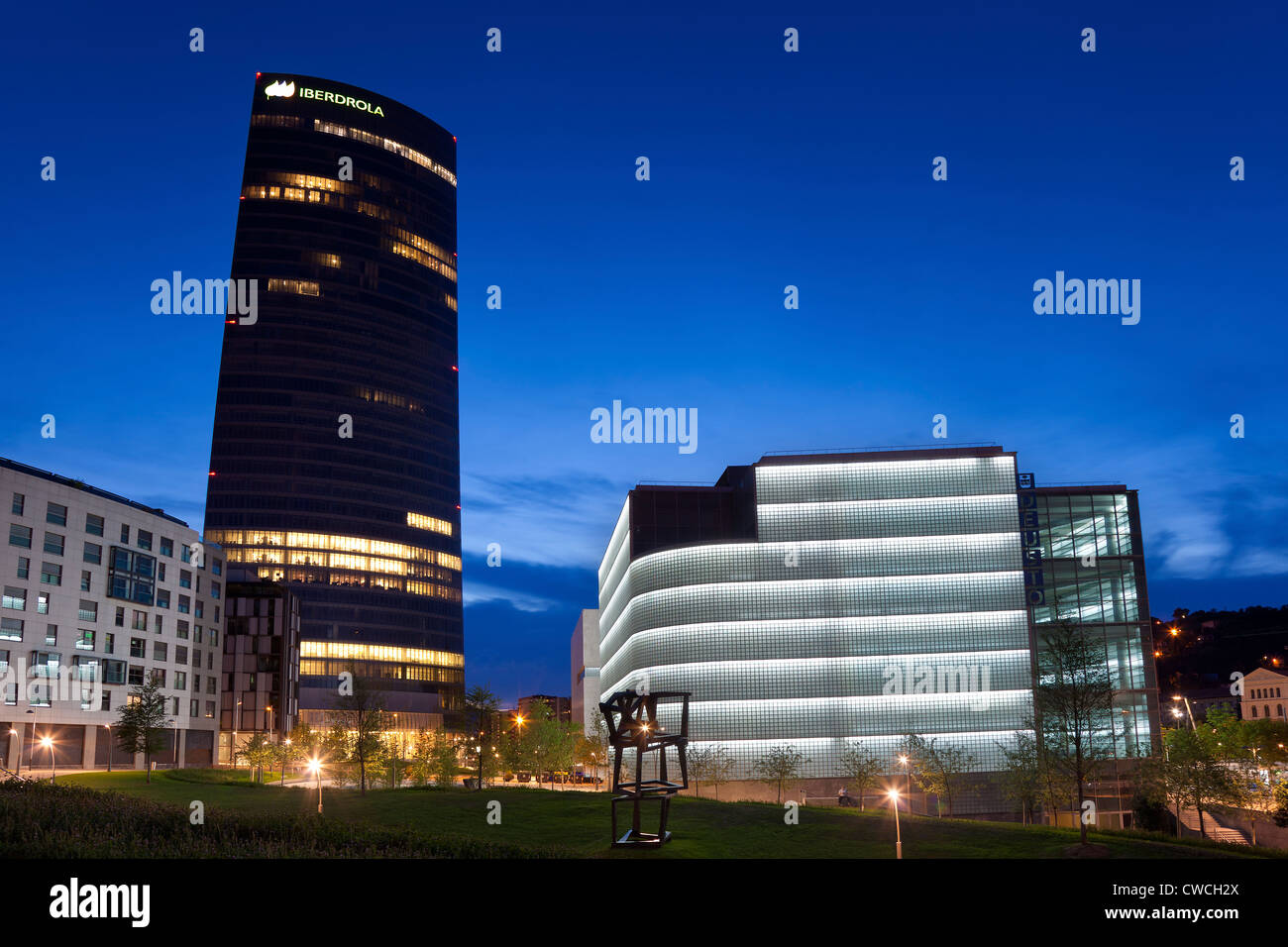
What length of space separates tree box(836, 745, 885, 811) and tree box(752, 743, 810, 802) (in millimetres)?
3797

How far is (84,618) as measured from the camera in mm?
112062

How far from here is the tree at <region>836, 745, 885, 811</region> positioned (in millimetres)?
93750

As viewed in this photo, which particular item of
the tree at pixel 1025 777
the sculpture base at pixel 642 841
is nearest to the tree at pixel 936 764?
the tree at pixel 1025 777

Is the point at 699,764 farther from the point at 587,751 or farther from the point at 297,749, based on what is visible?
the point at 297,749

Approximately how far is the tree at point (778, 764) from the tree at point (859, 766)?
12.5 feet

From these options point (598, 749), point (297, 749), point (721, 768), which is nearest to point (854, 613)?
point (721, 768)

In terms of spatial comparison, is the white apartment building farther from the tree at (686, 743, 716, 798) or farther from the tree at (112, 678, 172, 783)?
the tree at (686, 743, 716, 798)

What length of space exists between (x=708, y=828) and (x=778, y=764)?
44757 millimetres

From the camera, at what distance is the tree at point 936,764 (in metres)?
91.2

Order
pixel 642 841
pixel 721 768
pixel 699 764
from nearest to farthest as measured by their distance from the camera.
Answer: pixel 642 841
pixel 721 768
pixel 699 764

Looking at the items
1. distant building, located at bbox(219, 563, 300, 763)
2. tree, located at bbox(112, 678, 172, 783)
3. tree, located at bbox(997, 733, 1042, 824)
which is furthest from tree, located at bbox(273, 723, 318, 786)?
tree, located at bbox(997, 733, 1042, 824)

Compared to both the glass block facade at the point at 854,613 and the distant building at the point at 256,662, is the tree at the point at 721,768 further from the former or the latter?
the distant building at the point at 256,662
